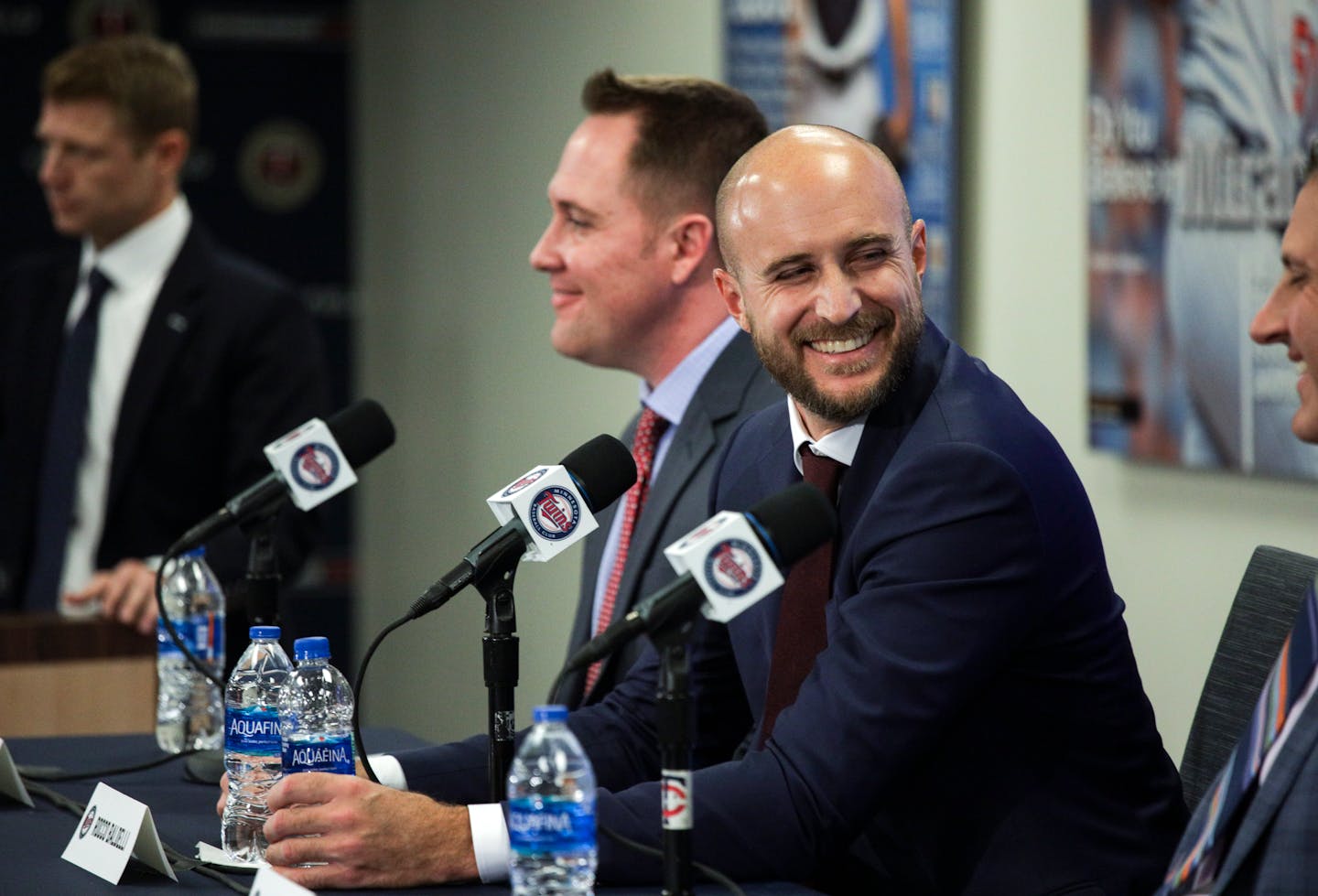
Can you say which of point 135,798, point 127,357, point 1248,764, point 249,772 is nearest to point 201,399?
point 127,357

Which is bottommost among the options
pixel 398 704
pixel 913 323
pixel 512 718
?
pixel 398 704

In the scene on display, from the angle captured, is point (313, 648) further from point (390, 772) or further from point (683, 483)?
point (683, 483)

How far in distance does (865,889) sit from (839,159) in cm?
82

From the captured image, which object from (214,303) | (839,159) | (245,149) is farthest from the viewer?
(245,149)

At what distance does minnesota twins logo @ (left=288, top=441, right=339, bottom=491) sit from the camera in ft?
7.63

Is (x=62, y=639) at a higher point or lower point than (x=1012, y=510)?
lower

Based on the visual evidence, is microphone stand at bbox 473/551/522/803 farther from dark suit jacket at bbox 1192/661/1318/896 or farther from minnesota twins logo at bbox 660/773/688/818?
dark suit jacket at bbox 1192/661/1318/896

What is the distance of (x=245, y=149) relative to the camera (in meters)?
6.73

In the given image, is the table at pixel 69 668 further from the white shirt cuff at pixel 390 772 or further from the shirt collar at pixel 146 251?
the white shirt cuff at pixel 390 772

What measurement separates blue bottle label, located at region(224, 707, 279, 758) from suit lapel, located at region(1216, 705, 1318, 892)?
1.01 metres

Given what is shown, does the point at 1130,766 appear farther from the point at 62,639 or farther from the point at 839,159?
the point at 62,639

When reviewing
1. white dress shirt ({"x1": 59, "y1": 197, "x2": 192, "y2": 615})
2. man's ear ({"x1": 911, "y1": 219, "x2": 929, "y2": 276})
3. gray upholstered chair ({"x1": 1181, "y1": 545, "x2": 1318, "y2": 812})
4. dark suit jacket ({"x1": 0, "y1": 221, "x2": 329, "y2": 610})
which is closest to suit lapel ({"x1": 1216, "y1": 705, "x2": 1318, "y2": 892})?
gray upholstered chair ({"x1": 1181, "y1": 545, "x2": 1318, "y2": 812})

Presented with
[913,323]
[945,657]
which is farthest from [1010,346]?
[945,657]

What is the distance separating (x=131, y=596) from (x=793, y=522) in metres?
2.25
